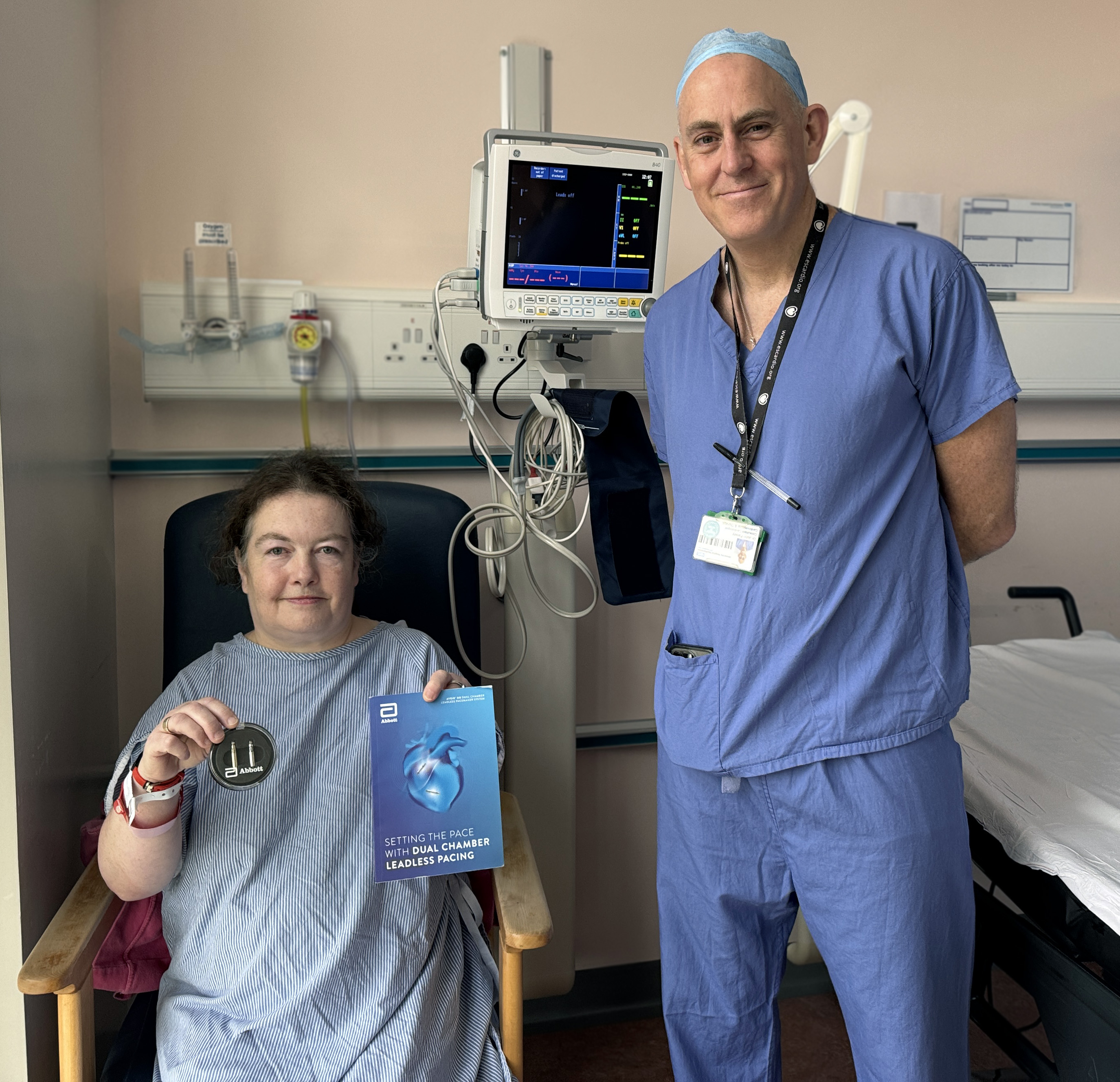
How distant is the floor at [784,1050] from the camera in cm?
203

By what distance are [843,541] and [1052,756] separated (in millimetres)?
677

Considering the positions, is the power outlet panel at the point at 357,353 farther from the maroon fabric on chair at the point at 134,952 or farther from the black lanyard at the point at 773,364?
the maroon fabric on chair at the point at 134,952

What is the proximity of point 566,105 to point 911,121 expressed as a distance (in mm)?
809

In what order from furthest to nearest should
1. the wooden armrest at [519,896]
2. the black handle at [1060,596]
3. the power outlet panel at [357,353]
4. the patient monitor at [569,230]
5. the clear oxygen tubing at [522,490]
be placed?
the black handle at [1060,596] < the power outlet panel at [357,353] < the clear oxygen tubing at [522,490] < the patient monitor at [569,230] < the wooden armrest at [519,896]

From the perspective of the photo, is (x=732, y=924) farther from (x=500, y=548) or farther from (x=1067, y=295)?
(x=1067, y=295)

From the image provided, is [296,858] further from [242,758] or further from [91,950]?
[91,950]

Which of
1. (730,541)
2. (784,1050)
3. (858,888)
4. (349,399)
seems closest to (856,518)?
(730,541)

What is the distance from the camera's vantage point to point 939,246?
121 cm

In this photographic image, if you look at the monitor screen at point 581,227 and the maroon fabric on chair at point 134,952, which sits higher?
the monitor screen at point 581,227

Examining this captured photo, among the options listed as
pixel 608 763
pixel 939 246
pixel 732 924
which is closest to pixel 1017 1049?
pixel 732 924

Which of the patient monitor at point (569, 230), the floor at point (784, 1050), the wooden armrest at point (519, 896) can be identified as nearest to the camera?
the wooden armrest at point (519, 896)

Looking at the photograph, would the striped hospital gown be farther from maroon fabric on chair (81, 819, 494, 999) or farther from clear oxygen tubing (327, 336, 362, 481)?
clear oxygen tubing (327, 336, 362, 481)

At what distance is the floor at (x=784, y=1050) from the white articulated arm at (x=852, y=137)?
65.6 inches

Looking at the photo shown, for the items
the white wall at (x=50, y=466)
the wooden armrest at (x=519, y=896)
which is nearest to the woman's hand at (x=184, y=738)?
the white wall at (x=50, y=466)
